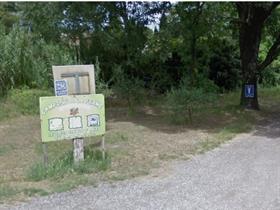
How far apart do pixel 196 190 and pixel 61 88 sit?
243 cm

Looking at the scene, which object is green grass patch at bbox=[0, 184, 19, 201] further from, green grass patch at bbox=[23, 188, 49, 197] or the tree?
the tree

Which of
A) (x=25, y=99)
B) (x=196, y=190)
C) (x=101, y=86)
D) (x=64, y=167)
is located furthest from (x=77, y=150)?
(x=101, y=86)

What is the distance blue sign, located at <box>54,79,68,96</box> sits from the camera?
593cm

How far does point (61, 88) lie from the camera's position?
5.96 m

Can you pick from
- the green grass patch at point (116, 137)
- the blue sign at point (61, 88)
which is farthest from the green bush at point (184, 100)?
the blue sign at point (61, 88)

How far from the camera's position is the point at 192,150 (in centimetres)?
705

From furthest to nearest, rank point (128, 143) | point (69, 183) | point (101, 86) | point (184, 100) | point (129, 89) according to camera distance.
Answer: point (101, 86) → point (129, 89) → point (184, 100) → point (128, 143) → point (69, 183)

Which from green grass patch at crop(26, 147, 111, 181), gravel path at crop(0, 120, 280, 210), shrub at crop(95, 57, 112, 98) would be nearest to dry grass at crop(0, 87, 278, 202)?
green grass patch at crop(26, 147, 111, 181)

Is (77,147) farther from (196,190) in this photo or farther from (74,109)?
(196,190)

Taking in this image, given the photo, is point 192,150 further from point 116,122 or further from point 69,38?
point 69,38

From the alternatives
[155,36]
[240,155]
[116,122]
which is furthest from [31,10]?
[240,155]

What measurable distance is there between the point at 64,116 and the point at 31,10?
7.88 meters

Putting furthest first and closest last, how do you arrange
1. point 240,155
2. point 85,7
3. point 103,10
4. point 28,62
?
point 28,62, point 103,10, point 85,7, point 240,155

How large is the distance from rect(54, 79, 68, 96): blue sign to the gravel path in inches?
60.9
